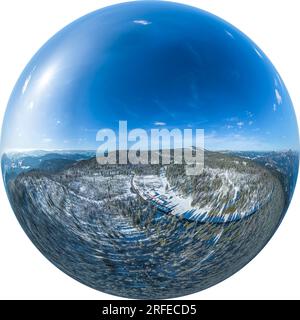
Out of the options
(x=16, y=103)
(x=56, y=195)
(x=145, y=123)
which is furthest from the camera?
(x=16, y=103)

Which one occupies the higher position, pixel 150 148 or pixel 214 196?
pixel 150 148

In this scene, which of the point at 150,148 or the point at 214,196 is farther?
the point at 214,196

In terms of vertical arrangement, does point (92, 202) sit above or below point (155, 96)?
below

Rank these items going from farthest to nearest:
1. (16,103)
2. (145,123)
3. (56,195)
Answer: (16,103)
(56,195)
(145,123)

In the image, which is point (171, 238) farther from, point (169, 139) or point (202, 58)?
point (202, 58)

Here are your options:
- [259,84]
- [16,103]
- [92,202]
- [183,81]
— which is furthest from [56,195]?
[259,84]
